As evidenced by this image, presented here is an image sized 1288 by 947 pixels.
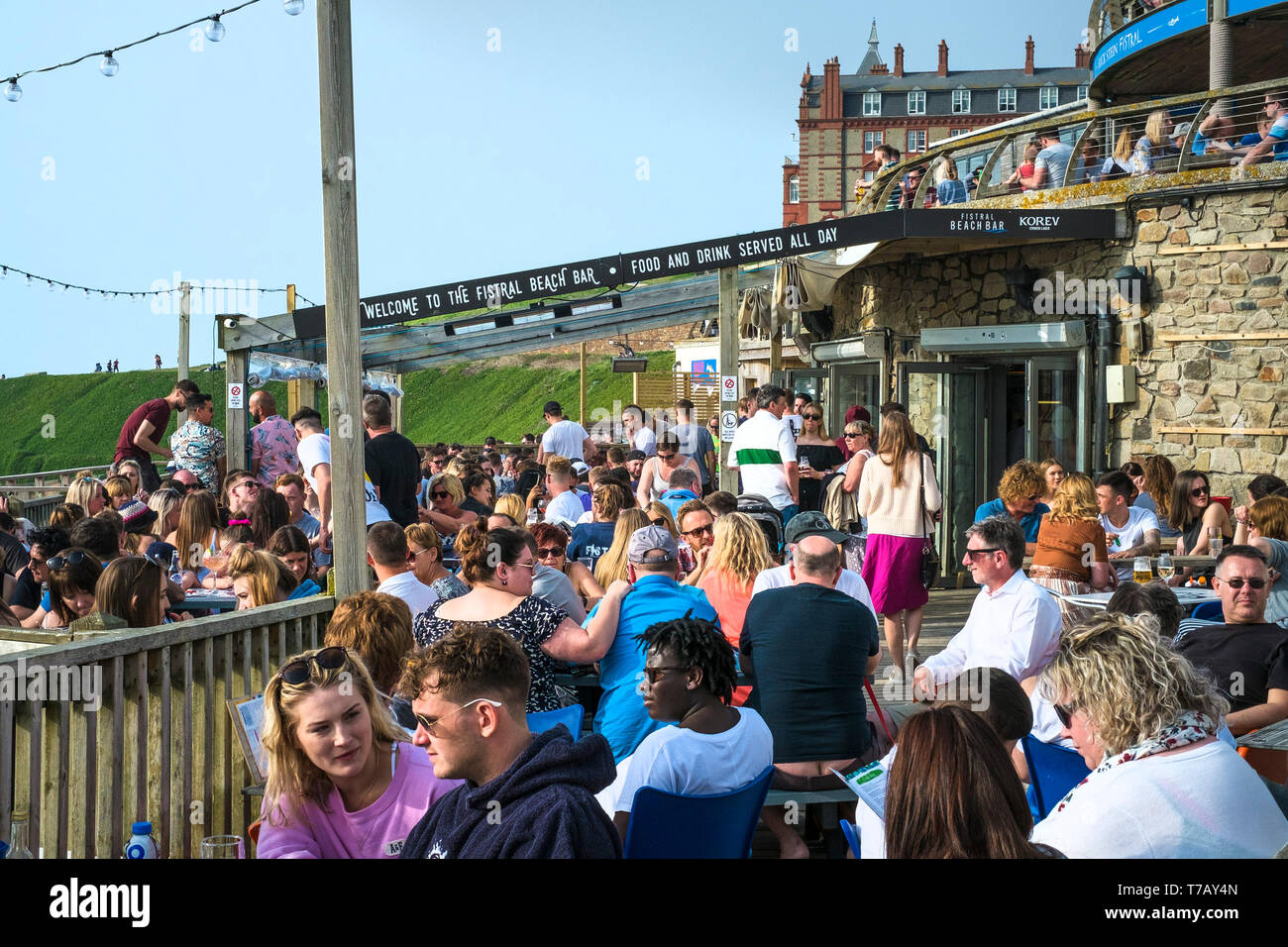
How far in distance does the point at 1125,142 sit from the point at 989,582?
8.53 meters

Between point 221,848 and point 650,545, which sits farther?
point 650,545

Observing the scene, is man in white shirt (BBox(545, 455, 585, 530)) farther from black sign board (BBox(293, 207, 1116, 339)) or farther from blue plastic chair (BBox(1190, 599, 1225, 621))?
blue plastic chair (BBox(1190, 599, 1225, 621))

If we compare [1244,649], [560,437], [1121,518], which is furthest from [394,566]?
[560,437]

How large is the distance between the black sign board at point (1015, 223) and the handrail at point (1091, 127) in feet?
1.99

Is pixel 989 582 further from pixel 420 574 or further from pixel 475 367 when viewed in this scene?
pixel 475 367

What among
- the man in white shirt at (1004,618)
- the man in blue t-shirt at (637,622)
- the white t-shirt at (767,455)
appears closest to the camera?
the man in blue t-shirt at (637,622)

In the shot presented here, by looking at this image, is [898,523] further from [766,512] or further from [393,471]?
[393,471]

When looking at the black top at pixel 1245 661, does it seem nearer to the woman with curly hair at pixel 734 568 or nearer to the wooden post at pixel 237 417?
the woman with curly hair at pixel 734 568

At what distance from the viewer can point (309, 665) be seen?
10.6 feet

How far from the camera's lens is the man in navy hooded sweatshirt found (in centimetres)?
260

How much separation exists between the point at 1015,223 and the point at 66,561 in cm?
860

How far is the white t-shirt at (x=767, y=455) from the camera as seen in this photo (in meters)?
9.70

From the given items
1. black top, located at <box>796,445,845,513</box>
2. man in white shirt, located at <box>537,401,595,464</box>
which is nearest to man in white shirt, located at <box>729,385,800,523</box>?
black top, located at <box>796,445,845,513</box>

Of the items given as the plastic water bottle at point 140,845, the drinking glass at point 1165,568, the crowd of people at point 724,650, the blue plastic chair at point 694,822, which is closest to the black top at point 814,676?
the crowd of people at point 724,650
